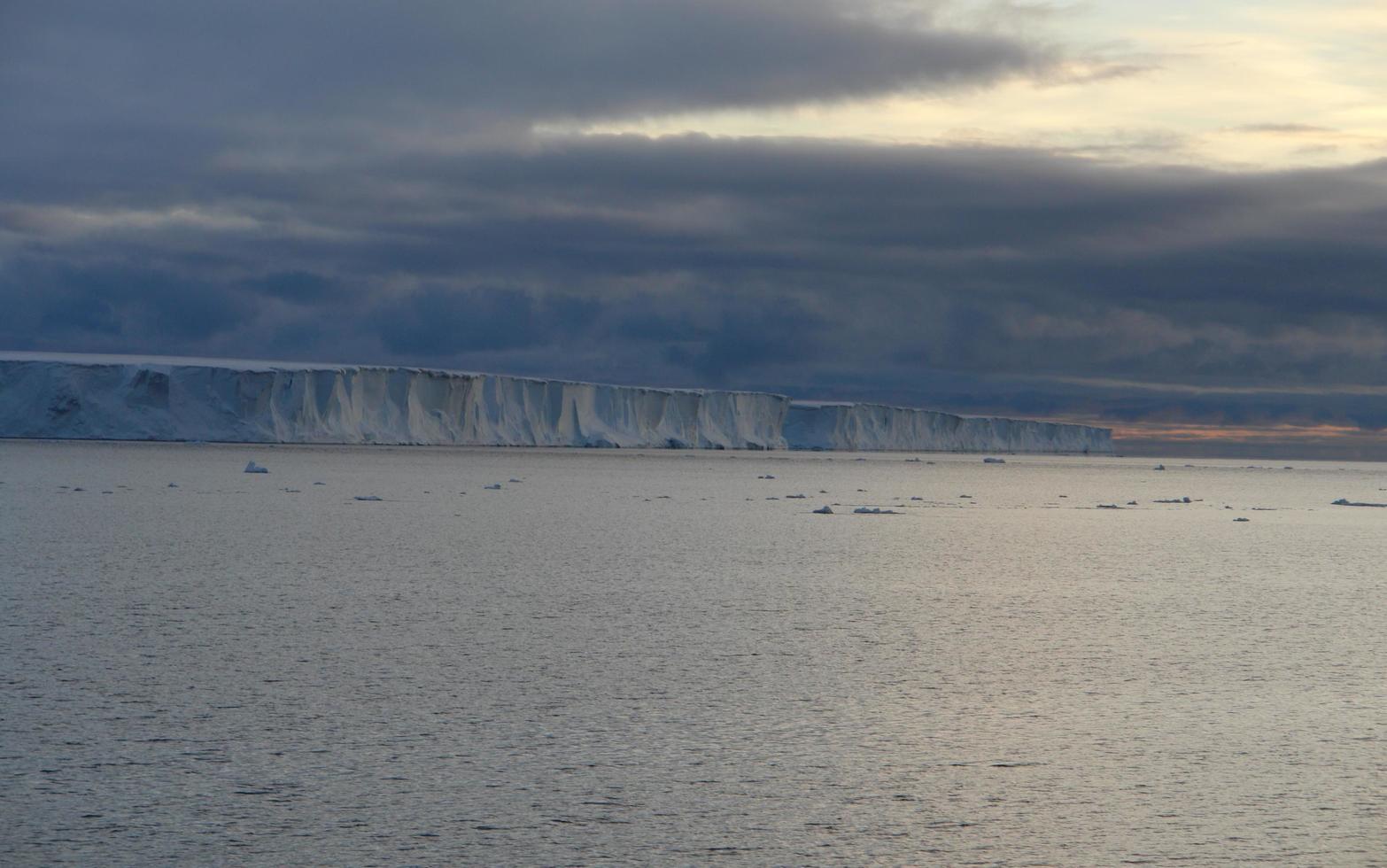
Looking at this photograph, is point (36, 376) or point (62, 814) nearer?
point (62, 814)

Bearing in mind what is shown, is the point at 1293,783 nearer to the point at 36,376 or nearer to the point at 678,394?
the point at 36,376

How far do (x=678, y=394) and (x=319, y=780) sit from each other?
65.4 m

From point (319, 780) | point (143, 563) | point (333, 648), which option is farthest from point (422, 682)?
point (143, 563)

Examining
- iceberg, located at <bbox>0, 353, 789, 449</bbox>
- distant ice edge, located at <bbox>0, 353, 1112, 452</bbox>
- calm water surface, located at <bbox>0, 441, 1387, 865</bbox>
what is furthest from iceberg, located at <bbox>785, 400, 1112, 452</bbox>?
calm water surface, located at <bbox>0, 441, 1387, 865</bbox>

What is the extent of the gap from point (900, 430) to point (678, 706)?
80.3 m

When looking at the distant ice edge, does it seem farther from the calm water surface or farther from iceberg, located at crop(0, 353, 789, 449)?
the calm water surface

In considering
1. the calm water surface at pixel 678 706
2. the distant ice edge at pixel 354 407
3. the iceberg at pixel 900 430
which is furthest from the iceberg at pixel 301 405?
the calm water surface at pixel 678 706

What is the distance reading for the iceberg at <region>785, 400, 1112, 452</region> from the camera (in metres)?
81.2

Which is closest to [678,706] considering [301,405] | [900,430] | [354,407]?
[301,405]

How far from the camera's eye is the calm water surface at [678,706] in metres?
3.15

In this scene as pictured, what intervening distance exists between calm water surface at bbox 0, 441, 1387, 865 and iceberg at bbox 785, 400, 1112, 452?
7055cm

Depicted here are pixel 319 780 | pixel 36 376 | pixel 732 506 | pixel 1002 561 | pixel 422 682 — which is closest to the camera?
pixel 319 780

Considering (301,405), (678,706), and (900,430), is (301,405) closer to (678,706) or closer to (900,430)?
(900,430)

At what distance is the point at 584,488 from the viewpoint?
76.7 feet
